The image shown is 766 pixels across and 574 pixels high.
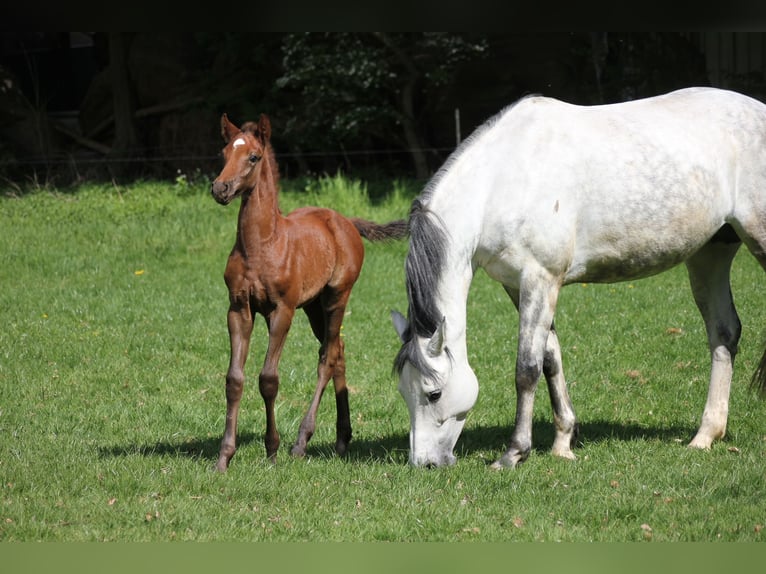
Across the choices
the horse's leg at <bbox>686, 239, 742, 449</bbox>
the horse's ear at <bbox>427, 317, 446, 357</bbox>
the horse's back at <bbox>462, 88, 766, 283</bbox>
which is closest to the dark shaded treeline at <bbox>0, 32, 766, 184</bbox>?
the horse's leg at <bbox>686, 239, 742, 449</bbox>

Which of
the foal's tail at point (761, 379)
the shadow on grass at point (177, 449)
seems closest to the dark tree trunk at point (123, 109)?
the shadow on grass at point (177, 449)

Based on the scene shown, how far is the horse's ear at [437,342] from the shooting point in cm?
534

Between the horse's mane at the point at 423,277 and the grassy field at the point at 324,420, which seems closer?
the grassy field at the point at 324,420

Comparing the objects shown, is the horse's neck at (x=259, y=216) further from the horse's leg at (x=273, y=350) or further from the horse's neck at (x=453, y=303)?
the horse's neck at (x=453, y=303)

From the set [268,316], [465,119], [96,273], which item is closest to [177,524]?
[268,316]

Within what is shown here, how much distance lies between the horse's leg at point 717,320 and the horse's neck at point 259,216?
3.11 m

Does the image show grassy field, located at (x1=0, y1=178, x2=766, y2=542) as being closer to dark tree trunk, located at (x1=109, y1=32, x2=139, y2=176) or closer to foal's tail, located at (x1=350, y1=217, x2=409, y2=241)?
foal's tail, located at (x1=350, y1=217, x2=409, y2=241)

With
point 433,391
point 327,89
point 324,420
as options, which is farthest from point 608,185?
point 327,89

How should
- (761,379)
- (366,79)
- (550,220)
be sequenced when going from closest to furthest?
(550,220), (761,379), (366,79)

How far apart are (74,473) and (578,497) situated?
2.92 metres

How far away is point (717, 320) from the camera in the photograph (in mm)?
6508

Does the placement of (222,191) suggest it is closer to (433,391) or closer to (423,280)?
(423,280)

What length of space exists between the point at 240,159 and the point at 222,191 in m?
0.29

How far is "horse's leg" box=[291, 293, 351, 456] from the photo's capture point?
5.96 metres
